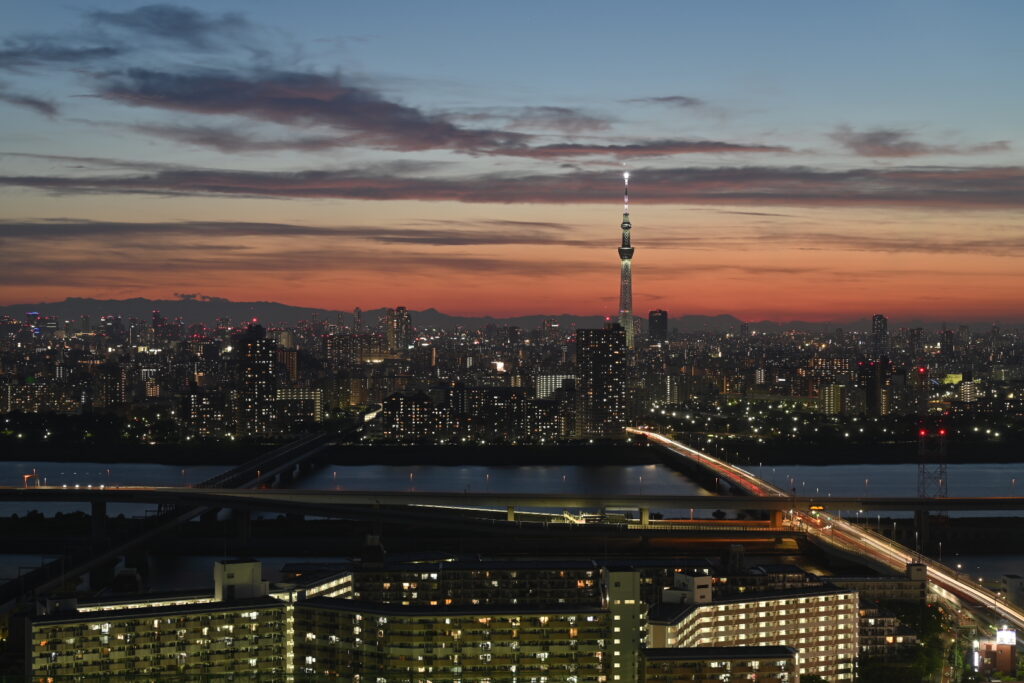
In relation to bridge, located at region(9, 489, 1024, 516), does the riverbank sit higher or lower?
lower

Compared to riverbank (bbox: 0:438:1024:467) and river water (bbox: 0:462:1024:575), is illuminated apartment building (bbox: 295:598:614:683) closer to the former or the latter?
river water (bbox: 0:462:1024:575)

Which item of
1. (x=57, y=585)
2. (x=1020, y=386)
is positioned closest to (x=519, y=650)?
(x=57, y=585)

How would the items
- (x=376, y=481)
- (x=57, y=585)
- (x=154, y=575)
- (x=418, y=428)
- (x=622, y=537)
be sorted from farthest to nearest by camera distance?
(x=418, y=428), (x=376, y=481), (x=622, y=537), (x=154, y=575), (x=57, y=585)

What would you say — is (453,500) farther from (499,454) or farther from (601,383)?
(601,383)

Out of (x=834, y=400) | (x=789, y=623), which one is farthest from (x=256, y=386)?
(x=789, y=623)

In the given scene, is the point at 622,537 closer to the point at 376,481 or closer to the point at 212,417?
the point at 376,481

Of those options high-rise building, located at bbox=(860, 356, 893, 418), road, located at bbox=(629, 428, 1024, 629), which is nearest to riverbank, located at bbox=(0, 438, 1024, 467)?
road, located at bbox=(629, 428, 1024, 629)

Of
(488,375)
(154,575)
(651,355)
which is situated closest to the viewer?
(154,575)
